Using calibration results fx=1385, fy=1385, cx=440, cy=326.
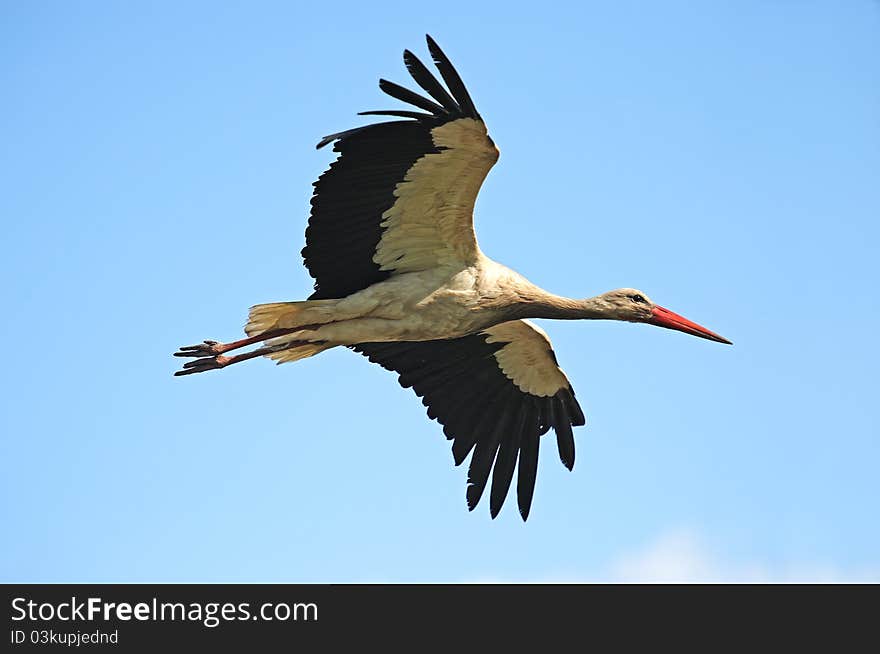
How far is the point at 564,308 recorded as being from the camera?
1123 cm

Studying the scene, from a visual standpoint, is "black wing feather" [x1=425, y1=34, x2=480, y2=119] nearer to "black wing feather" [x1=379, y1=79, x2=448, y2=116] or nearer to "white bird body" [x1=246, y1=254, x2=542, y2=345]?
"black wing feather" [x1=379, y1=79, x2=448, y2=116]

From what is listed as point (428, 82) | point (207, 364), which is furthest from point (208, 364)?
point (428, 82)

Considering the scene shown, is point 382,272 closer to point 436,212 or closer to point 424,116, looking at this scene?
point 436,212

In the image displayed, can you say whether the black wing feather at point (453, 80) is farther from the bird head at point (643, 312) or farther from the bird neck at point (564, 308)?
the bird head at point (643, 312)

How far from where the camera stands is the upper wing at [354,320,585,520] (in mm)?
12031

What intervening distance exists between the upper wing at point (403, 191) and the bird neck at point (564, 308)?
0.66 metres

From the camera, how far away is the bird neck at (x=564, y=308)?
11.0 m

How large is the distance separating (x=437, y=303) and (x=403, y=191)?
3.07 ft

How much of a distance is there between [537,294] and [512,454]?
178cm

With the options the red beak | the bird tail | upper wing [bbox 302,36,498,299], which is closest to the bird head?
the red beak

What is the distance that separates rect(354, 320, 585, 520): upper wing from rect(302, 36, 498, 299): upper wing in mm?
1313

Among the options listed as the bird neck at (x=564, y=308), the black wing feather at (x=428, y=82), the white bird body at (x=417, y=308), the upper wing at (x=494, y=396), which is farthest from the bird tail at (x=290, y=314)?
the black wing feather at (x=428, y=82)

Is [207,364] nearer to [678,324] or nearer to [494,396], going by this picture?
[494,396]
